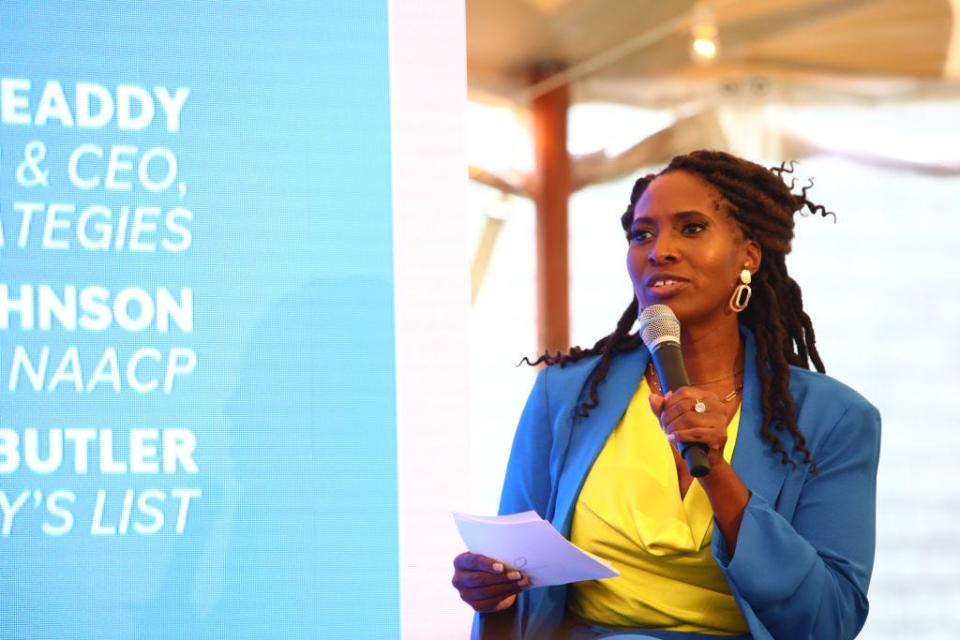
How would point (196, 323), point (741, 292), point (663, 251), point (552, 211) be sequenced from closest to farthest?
point (663, 251) → point (741, 292) → point (196, 323) → point (552, 211)

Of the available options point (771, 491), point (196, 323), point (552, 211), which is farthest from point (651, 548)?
point (552, 211)

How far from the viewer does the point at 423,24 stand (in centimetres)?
243

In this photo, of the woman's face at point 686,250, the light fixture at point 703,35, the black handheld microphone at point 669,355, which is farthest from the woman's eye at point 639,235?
the light fixture at point 703,35

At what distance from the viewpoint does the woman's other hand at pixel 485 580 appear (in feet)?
6.18

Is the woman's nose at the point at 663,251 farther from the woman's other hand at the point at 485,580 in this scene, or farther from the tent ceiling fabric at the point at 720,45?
the tent ceiling fabric at the point at 720,45

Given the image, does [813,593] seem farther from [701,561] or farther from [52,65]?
[52,65]

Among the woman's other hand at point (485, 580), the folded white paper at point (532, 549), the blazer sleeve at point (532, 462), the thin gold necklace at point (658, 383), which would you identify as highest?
the thin gold necklace at point (658, 383)

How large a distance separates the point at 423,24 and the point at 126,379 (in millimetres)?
901

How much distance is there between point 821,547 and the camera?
194 cm

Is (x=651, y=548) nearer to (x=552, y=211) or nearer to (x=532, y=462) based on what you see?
(x=532, y=462)

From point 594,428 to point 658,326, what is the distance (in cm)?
34

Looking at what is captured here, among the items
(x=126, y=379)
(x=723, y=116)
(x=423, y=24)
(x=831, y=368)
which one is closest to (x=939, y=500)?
(x=831, y=368)

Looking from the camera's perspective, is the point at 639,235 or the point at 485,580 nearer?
the point at 485,580

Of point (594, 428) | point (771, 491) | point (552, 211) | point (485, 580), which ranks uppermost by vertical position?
point (552, 211)
